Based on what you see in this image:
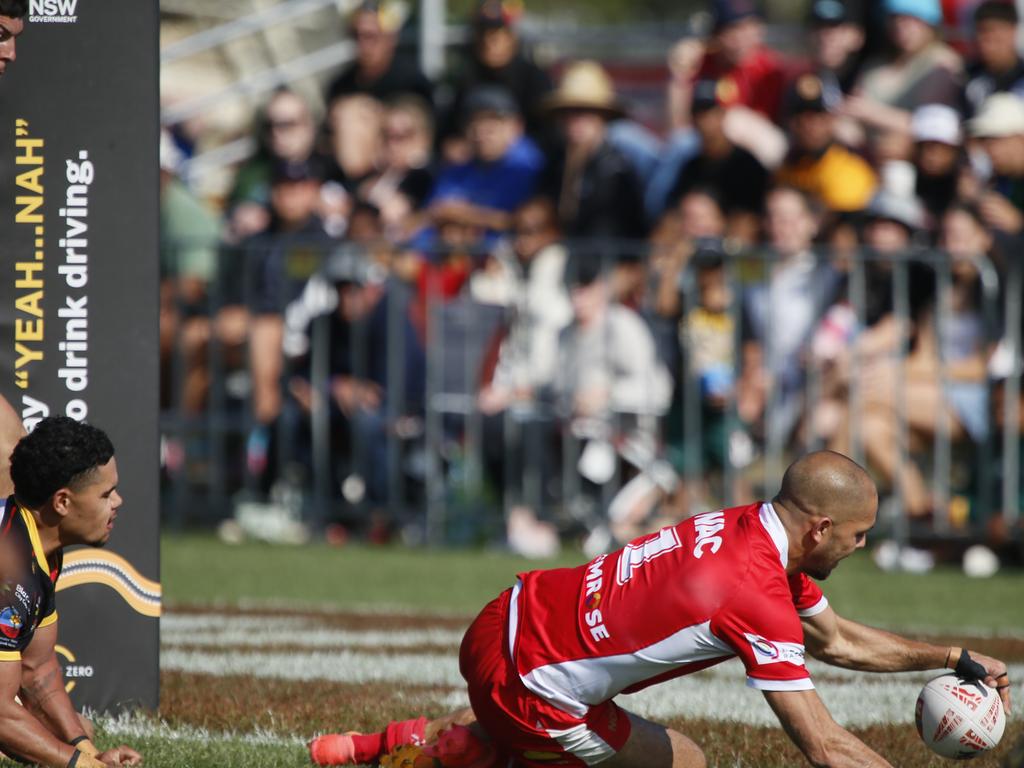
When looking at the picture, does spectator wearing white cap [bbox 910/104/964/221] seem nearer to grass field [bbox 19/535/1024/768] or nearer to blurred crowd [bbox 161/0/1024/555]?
blurred crowd [bbox 161/0/1024/555]

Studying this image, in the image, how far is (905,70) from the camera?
1453 cm

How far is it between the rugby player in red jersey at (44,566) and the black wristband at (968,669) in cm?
284

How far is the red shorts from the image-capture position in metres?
5.43

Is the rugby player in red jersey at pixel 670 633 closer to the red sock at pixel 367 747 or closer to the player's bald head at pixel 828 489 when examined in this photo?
the player's bald head at pixel 828 489

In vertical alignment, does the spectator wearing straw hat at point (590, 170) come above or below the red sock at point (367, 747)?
above

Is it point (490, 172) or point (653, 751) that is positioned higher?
point (490, 172)

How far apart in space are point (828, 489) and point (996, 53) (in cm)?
973

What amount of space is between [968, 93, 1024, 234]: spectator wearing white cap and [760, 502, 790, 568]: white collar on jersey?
811cm

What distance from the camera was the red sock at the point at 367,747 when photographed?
19.4 ft

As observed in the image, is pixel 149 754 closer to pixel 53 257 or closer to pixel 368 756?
pixel 368 756

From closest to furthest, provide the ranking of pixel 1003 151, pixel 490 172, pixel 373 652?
1. pixel 373 652
2. pixel 1003 151
3. pixel 490 172

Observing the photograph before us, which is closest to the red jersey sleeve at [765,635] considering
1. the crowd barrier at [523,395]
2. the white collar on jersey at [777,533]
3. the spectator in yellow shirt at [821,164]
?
the white collar on jersey at [777,533]

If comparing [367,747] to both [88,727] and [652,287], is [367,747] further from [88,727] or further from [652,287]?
[652,287]

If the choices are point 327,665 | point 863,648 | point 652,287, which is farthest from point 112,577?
point 652,287
